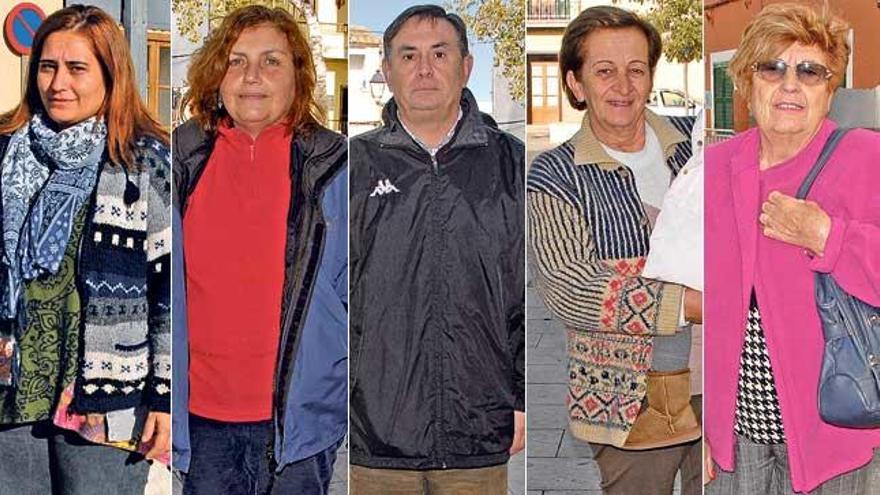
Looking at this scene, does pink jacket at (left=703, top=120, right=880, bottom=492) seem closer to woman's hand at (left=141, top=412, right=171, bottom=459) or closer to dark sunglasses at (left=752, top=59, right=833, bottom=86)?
dark sunglasses at (left=752, top=59, right=833, bottom=86)

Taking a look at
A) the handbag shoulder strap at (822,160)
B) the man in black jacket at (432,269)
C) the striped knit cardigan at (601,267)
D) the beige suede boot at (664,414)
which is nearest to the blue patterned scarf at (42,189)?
the man in black jacket at (432,269)

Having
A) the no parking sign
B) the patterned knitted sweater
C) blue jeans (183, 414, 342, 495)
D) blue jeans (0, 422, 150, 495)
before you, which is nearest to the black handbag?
blue jeans (183, 414, 342, 495)

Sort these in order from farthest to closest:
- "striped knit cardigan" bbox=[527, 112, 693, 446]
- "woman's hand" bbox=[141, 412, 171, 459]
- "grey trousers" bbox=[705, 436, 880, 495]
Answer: "woman's hand" bbox=[141, 412, 171, 459]
"grey trousers" bbox=[705, 436, 880, 495]
"striped knit cardigan" bbox=[527, 112, 693, 446]

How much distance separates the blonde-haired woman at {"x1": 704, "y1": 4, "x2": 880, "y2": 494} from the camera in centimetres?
436

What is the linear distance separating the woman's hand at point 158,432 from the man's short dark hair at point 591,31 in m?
1.71

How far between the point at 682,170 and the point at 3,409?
239 centimetres

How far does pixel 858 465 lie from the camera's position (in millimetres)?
4445

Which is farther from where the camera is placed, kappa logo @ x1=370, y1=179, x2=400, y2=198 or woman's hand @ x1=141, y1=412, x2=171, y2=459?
woman's hand @ x1=141, y1=412, x2=171, y2=459

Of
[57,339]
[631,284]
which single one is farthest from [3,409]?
[631,284]

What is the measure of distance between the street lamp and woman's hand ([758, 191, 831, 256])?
1.28 m

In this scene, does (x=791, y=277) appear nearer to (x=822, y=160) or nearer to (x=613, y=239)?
(x=822, y=160)

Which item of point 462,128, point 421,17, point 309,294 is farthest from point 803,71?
point 309,294

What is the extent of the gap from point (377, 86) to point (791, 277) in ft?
4.81

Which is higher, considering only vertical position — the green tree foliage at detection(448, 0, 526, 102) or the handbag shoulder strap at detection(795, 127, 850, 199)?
the green tree foliage at detection(448, 0, 526, 102)
